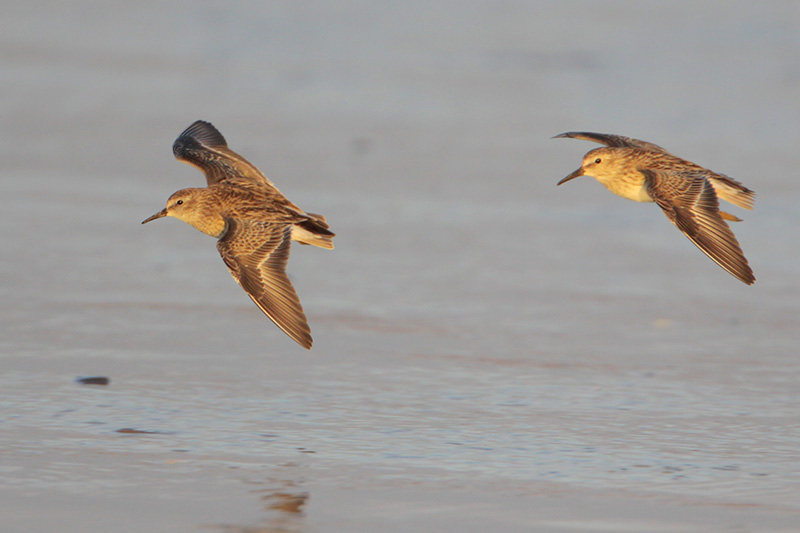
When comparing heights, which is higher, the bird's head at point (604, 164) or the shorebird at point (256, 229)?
the bird's head at point (604, 164)

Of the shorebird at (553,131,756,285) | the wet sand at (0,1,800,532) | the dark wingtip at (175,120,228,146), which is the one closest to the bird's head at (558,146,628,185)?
the shorebird at (553,131,756,285)

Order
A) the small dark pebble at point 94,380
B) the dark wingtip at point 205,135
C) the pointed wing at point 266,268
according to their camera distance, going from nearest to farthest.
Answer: the pointed wing at point 266,268, the small dark pebble at point 94,380, the dark wingtip at point 205,135

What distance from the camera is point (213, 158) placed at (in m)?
7.90

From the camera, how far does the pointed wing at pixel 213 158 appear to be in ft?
25.4

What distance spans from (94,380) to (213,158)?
5.10 ft

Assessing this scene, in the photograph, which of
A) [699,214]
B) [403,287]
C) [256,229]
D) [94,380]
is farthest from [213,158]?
[699,214]

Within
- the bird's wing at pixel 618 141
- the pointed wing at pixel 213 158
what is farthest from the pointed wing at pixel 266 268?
the bird's wing at pixel 618 141

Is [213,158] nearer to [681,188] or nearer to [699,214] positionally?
[681,188]

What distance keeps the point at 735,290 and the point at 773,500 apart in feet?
12.1

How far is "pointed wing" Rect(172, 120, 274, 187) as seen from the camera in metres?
7.75

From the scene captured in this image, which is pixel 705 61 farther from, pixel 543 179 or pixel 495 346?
pixel 495 346

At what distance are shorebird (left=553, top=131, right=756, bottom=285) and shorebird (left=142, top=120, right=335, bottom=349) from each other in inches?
58.0

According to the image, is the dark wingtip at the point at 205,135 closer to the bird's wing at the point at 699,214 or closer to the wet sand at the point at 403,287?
the wet sand at the point at 403,287

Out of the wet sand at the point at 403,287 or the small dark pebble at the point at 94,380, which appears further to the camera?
the small dark pebble at the point at 94,380
